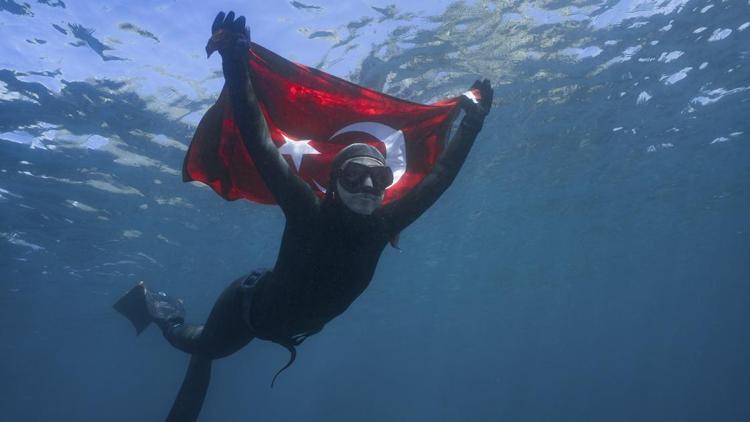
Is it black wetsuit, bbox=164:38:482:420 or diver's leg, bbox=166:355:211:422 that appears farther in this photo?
diver's leg, bbox=166:355:211:422

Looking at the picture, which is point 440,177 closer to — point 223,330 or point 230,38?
point 230,38

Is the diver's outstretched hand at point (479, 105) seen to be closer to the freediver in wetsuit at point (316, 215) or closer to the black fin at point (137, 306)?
the freediver in wetsuit at point (316, 215)

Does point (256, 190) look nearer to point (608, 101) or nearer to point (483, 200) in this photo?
point (608, 101)

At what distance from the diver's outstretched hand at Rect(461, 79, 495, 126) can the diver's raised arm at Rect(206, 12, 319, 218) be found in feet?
5.72

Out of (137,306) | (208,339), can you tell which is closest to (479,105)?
(208,339)

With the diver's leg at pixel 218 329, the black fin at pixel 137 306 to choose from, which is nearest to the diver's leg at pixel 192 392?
the diver's leg at pixel 218 329

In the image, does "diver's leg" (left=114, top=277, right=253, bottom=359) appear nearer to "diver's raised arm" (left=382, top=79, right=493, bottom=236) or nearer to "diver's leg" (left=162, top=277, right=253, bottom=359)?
"diver's leg" (left=162, top=277, right=253, bottom=359)

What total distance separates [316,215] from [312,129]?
1.83 m

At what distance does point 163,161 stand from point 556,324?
298 feet

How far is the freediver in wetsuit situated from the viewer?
347 centimetres

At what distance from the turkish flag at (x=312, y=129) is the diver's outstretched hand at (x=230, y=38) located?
144 centimetres

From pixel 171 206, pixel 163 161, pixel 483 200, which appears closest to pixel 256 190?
pixel 163 161

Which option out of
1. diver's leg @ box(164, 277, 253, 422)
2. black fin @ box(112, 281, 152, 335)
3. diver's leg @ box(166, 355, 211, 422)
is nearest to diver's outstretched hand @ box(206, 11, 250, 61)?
diver's leg @ box(164, 277, 253, 422)

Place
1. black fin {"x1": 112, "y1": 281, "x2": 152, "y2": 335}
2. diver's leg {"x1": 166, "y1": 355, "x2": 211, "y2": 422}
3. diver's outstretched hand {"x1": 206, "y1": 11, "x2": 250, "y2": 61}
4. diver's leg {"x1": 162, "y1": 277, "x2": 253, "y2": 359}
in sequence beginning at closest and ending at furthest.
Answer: diver's outstretched hand {"x1": 206, "y1": 11, "x2": 250, "y2": 61} → diver's leg {"x1": 162, "y1": 277, "x2": 253, "y2": 359} → diver's leg {"x1": 166, "y1": 355, "x2": 211, "y2": 422} → black fin {"x1": 112, "y1": 281, "x2": 152, "y2": 335}
